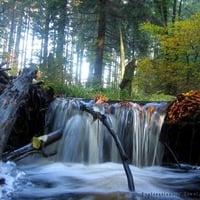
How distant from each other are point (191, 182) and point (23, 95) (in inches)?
119

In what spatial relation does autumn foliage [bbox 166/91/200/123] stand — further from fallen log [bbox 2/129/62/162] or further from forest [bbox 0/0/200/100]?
forest [bbox 0/0/200/100]

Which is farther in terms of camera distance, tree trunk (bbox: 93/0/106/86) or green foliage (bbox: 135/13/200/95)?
tree trunk (bbox: 93/0/106/86)

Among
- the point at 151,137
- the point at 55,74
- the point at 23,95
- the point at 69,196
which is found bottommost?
the point at 69,196

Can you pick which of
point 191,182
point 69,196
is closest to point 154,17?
point 191,182

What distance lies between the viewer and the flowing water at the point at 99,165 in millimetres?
4977

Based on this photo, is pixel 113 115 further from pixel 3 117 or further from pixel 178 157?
pixel 3 117

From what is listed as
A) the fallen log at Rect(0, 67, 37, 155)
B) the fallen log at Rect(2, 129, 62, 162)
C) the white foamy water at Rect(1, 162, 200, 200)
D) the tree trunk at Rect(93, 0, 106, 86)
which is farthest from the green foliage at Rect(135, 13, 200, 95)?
the fallen log at Rect(2, 129, 62, 162)

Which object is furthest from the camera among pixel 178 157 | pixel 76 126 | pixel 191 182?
pixel 76 126

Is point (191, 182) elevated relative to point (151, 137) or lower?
lower

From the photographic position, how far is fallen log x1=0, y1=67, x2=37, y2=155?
4.14 m

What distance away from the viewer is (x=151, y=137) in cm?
780

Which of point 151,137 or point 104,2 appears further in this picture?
point 104,2

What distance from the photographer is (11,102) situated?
14.7 feet

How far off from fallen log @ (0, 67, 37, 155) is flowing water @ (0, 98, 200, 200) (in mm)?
823
